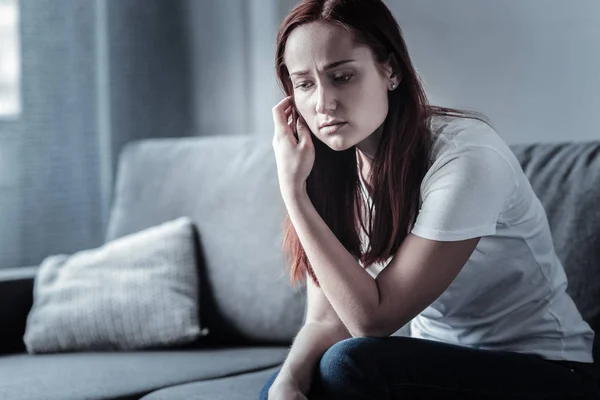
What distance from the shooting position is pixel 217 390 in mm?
1637

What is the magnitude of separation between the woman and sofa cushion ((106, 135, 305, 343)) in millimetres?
516

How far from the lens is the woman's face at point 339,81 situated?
1.34 meters

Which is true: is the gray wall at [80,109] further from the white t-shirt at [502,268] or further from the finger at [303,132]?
the white t-shirt at [502,268]

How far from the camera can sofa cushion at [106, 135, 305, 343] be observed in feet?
6.65

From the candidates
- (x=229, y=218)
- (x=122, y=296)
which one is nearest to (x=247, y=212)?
(x=229, y=218)

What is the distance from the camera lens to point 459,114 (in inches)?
56.6

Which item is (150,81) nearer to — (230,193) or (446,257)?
(230,193)

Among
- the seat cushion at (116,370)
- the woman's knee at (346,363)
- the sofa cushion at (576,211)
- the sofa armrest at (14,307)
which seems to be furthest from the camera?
the sofa armrest at (14,307)

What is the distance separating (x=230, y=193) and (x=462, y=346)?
3.18 ft

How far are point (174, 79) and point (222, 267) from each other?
0.99m

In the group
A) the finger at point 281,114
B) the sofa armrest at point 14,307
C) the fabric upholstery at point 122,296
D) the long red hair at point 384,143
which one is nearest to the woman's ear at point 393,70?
the long red hair at point 384,143

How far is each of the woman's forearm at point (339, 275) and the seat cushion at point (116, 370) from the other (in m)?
0.55

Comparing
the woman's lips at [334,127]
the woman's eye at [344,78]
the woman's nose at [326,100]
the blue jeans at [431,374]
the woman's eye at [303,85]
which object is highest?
the woman's eye at [344,78]

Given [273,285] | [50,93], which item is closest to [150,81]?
[50,93]
